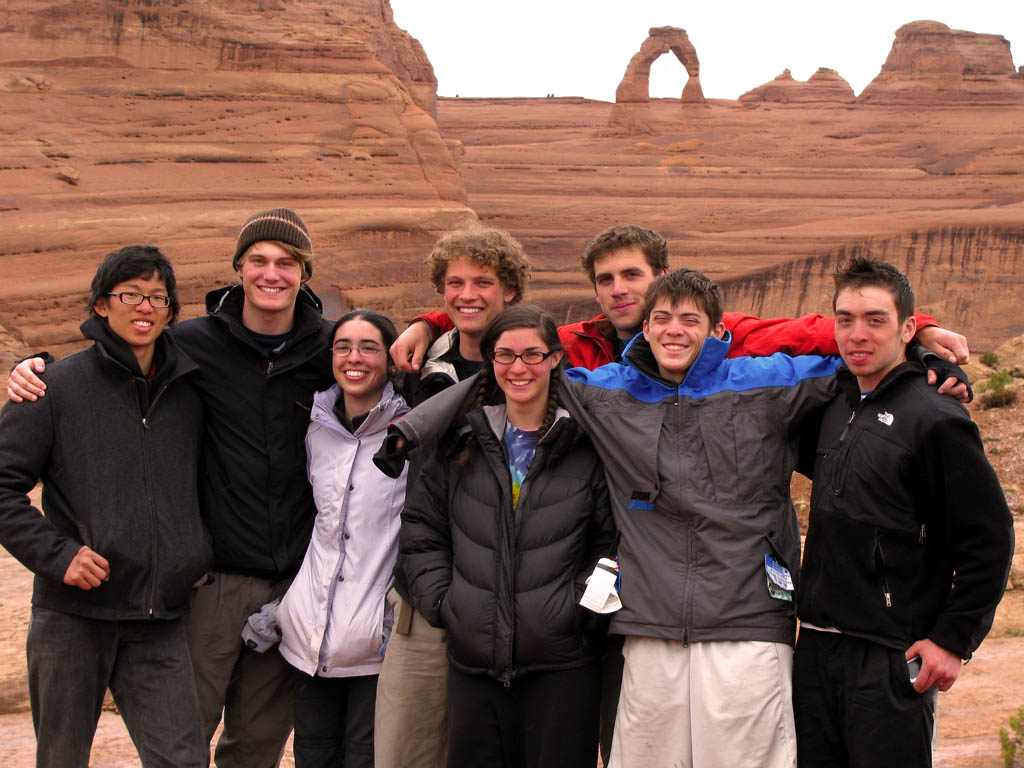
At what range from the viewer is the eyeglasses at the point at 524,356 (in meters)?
2.75

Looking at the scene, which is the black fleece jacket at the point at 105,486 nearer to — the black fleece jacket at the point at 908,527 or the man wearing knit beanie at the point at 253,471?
the man wearing knit beanie at the point at 253,471

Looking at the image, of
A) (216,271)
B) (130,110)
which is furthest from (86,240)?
(130,110)

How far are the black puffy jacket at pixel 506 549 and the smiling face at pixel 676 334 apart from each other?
1.15 feet

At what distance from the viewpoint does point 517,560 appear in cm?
264

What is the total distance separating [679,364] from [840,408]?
0.49 metres

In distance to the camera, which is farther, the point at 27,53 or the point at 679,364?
the point at 27,53

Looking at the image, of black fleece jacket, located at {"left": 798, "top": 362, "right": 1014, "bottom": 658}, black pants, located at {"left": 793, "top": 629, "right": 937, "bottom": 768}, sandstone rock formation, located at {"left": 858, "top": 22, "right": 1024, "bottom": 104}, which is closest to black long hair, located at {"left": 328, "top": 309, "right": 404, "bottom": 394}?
black fleece jacket, located at {"left": 798, "top": 362, "right": 1014, "bottom": 658}

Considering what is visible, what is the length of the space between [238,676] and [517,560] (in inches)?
52.1

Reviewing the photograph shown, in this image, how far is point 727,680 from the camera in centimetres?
247

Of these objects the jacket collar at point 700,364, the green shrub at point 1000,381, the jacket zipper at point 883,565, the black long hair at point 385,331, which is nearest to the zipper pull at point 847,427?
the jacket zipper at point 883,565

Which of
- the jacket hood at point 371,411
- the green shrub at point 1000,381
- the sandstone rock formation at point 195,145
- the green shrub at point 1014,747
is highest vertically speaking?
the sandstone rock formation at point 195,145

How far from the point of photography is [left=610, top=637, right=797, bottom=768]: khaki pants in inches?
97.0

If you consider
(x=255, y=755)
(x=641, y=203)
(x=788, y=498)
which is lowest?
(x=255, y=755)

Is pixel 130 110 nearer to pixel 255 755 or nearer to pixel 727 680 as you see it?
pixel 255 755
